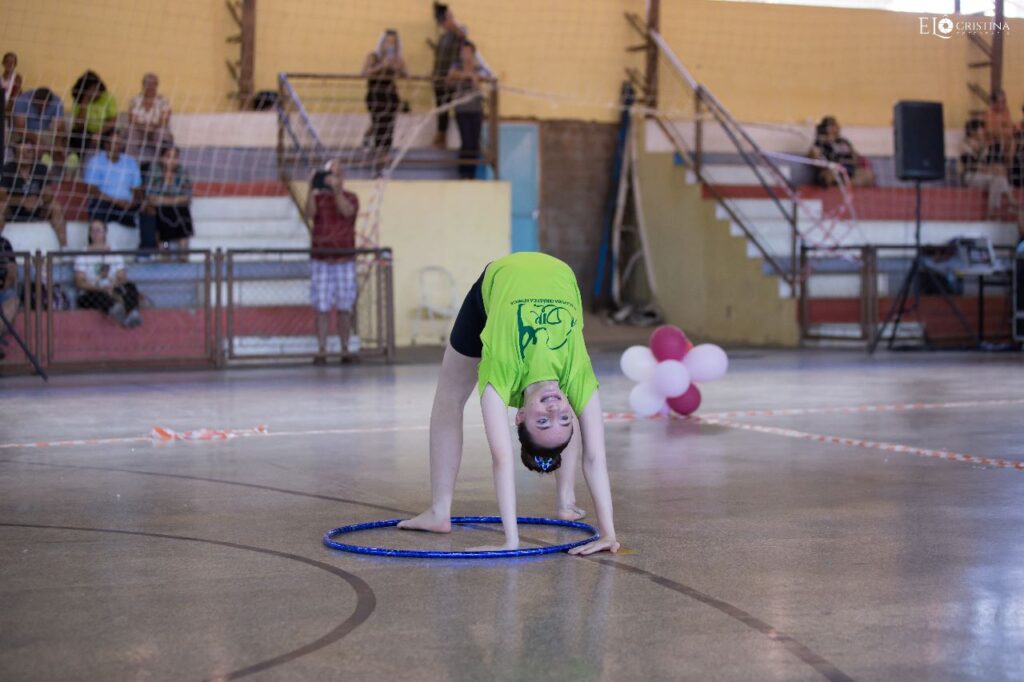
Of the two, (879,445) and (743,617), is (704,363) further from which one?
(743,617)

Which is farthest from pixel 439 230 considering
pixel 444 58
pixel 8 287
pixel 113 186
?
pixel 8 287

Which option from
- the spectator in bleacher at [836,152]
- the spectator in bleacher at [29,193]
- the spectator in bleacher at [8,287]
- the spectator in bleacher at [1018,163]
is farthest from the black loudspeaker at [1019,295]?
the spectator in bleacher at [8,287]

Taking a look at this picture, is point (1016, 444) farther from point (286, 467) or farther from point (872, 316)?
point (872, 316)

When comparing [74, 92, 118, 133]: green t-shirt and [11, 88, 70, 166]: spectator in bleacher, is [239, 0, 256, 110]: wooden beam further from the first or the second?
[11, 88, 70, 166]: spectator in bleacher

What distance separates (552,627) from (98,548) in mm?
2079

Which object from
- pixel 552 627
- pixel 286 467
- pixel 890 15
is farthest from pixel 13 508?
pixel 890 15

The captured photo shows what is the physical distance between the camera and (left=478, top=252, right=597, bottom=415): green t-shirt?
4.82 m

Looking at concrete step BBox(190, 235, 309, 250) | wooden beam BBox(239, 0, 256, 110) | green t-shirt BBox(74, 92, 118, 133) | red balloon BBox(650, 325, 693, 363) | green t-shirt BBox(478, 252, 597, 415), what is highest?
wooden beam BBox(239, 0, 256, 110)

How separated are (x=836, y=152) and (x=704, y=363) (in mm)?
11167

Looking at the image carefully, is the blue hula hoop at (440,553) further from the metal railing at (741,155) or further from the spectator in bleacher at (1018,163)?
the spectator in bleacher at (1018,163)

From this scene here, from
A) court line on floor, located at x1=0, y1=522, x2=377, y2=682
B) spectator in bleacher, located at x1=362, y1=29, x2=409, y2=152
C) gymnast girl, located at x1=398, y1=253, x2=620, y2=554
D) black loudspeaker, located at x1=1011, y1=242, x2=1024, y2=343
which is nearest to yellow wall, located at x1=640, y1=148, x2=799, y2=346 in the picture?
black loudspeaker, located at x1=1011, y1=242, x2=1024, y2=343

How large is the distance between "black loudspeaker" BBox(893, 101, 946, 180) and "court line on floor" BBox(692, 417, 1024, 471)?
25.4 feet

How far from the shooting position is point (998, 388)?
1185cm

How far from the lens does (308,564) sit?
4.83 m
